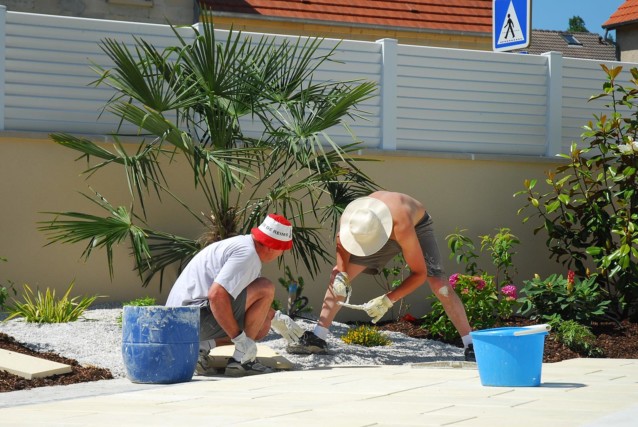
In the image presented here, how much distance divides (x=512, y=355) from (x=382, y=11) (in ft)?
43.4

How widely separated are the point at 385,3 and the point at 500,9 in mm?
8573

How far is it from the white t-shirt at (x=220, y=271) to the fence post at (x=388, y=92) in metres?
3.94

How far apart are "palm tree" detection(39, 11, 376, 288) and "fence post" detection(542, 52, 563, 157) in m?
2.84

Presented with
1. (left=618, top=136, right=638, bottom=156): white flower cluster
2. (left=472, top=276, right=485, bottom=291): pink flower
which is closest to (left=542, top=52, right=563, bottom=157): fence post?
(left=618, top=136, right=638, bottom=156): white flower cluster

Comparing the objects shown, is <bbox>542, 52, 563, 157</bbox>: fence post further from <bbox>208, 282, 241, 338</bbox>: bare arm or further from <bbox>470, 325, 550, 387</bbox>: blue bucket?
<bbox>208, 282, 241, 338</bbox>: bare arm

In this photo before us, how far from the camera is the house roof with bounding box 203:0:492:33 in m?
19.0

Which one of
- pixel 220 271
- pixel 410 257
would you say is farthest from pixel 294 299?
pixel 220 271

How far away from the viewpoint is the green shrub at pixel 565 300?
432 inches

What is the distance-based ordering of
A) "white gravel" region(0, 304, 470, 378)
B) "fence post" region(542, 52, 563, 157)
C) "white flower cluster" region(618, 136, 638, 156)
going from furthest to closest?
"fence post" region(542, 52, 563, 157) < "white flower cluster" region(618, 136, 638, 156) < "white gravel" region(0, 304, 470, 378)

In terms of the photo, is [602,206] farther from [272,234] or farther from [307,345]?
[272,234]

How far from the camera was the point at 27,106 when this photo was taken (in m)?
10.7

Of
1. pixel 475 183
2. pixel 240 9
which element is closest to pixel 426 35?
pixel 240 9

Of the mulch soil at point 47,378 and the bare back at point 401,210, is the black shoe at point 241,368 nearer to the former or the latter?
the mulch soil at point 47,378

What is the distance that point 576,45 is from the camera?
44656 mm
